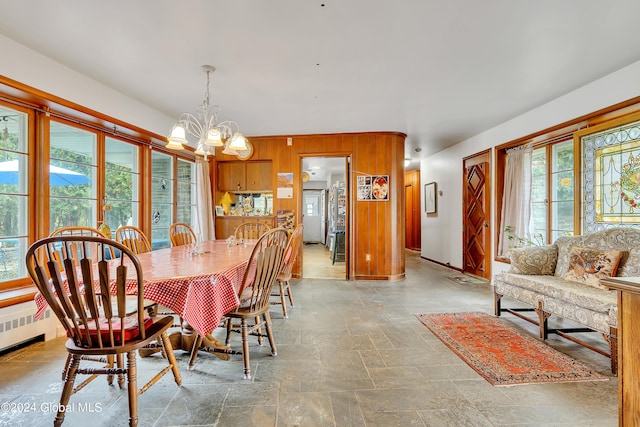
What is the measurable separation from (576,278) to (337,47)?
297 cm

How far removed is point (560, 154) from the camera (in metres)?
3.94

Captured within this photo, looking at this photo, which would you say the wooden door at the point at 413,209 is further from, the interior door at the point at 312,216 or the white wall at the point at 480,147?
the interior door at the point at 312,216

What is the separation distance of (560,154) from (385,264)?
2.83 m

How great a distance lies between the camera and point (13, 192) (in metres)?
2.63

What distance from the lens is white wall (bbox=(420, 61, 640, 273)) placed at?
3008 mm

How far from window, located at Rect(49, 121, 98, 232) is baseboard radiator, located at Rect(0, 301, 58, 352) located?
0.77 meters

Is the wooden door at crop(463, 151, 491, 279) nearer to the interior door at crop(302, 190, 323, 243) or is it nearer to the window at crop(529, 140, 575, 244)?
the window at crop(529, 140, 575, 244)

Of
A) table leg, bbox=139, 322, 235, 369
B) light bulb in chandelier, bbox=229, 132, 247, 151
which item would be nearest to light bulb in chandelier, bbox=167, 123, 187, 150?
light bulb in chandelier, bbox=229, 132, 247, 151

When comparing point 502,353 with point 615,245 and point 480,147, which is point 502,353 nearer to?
point 615,245

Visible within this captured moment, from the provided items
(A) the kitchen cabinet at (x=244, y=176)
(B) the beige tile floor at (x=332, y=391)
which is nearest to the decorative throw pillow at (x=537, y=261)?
(B) the beige tile floor at (x=332, y=391)

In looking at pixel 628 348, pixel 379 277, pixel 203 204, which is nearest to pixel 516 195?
pixel 379 277

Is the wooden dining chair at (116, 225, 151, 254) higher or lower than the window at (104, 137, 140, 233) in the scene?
A: lower

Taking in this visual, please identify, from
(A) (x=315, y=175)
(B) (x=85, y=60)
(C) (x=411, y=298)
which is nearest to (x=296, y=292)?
(C) (x=411, y=298)

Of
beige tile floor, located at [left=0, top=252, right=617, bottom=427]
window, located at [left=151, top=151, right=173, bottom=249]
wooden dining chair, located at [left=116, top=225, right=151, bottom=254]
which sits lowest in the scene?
beige tile floor, located at [left=0, top=252, right=617, bottom=427]
